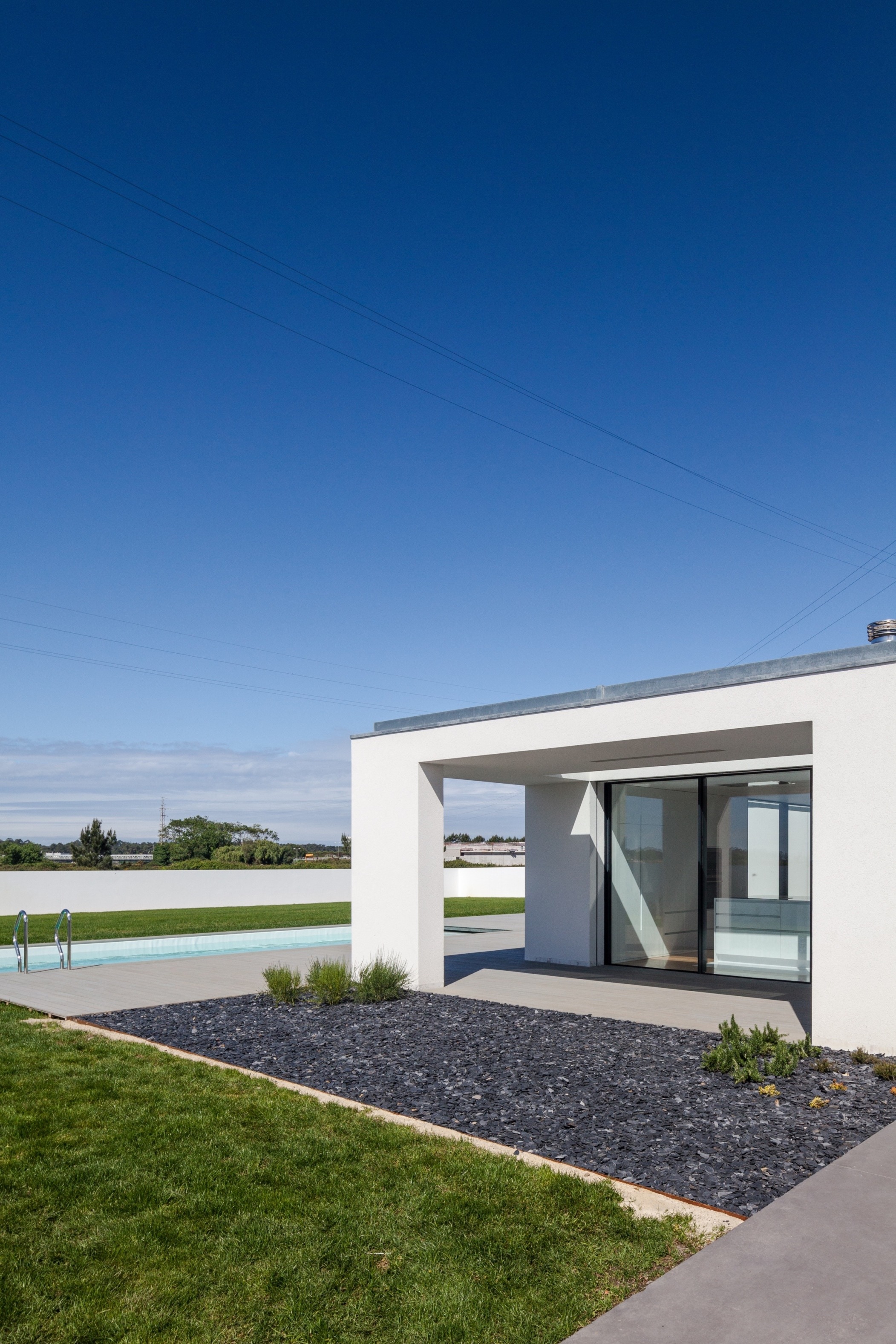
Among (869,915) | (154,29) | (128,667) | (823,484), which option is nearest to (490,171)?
(154,29)

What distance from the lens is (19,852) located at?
1727 inches

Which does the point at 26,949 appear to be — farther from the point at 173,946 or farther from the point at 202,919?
the point at 202,919

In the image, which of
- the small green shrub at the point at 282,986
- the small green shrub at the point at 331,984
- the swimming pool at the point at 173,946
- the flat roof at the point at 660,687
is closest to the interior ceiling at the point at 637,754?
the flat roof at the point at 660,687

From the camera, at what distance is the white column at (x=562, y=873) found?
1351 cm

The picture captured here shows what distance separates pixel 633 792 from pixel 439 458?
9.34m

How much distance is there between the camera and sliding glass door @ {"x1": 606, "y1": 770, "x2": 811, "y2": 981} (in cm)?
1213

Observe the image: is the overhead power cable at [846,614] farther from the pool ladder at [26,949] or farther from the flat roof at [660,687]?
the pool ladder at [26,949]

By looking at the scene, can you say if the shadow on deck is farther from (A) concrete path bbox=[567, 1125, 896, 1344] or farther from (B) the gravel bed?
(A) concrete path bbox=[567, 1125, 896, 1344]

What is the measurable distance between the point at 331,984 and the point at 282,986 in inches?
23.7

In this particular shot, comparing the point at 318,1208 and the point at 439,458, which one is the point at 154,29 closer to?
the point at 439,458

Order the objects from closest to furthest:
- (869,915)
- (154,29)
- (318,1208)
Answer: (318,1208) < (869,915) < (154,29)

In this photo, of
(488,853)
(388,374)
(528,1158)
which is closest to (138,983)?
(528,1158)

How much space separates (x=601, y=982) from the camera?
11.8m

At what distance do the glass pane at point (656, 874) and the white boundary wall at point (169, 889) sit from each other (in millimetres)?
13197
